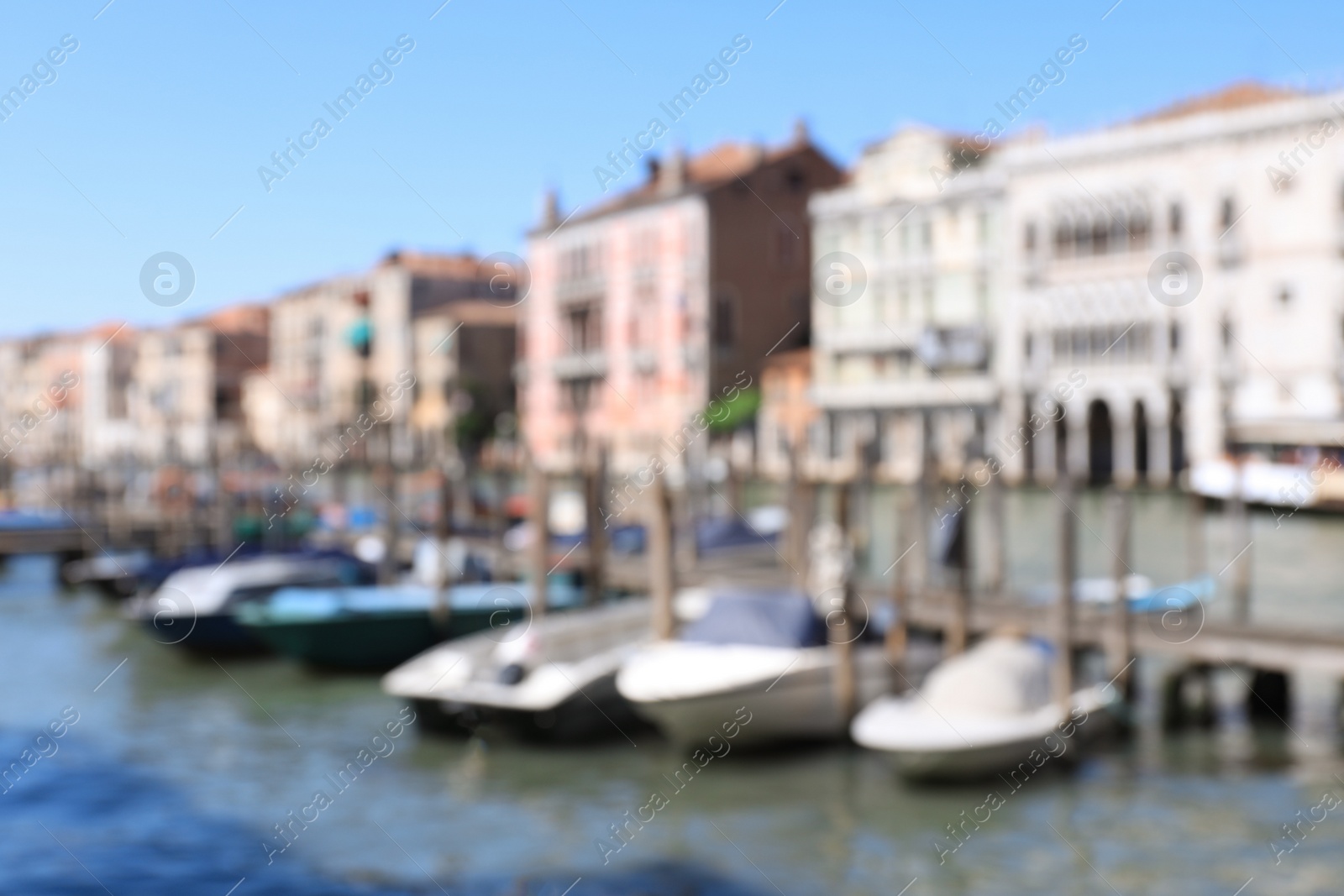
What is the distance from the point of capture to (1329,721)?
12156 mm

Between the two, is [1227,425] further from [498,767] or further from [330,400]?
[330,400]

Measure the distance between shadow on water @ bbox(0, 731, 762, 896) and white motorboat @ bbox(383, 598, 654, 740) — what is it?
2.31m

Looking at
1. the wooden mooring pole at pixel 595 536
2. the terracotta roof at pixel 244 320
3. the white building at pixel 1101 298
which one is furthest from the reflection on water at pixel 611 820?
the terracotta roof at pixel 244 320

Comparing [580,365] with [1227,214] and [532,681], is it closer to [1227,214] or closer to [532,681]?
[1227,214]

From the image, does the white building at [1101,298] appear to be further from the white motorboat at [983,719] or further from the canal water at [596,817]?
the canal water at [596,817]

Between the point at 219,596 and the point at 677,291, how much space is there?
95.4 ft

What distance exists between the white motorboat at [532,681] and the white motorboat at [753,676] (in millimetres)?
361

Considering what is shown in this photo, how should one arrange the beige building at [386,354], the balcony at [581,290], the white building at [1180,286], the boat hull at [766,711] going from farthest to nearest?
the beige building at [386,354]
the balcony at [581,290]
the white building at [1180,286]
the boat hull at [766,711]

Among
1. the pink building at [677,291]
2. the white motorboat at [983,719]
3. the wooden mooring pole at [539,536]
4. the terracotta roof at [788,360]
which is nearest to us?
the white motorboat at [983,719]

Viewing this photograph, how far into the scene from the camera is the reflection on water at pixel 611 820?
28.9 feet

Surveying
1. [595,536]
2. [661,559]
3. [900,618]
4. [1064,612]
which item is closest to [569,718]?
[661,559]

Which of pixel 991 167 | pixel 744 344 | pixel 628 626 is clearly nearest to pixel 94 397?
pixel 744 344

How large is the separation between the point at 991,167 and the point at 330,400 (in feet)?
123

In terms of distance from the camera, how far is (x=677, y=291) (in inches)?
1784
